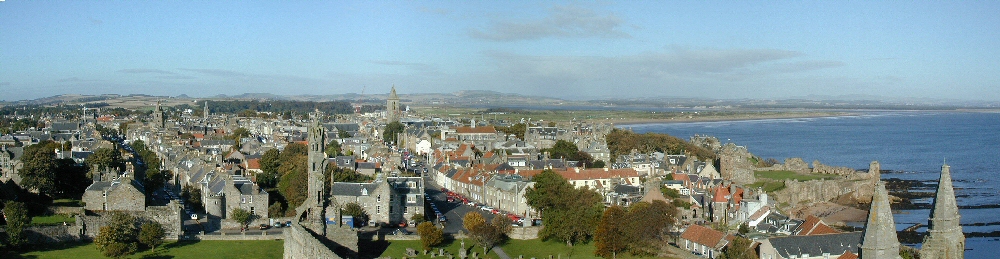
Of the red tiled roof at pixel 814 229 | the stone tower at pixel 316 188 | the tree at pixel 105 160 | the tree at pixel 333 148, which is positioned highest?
the stone tower at pixel 316 188

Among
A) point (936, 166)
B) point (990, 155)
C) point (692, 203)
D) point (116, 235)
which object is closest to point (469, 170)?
point (692, 203)

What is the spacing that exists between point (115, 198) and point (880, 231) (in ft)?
90.4

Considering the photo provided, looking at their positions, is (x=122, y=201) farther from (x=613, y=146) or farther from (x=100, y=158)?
(x=613, y=146)

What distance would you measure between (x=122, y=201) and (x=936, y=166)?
61130 mm

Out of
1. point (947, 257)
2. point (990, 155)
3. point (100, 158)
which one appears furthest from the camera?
point (990, 155)

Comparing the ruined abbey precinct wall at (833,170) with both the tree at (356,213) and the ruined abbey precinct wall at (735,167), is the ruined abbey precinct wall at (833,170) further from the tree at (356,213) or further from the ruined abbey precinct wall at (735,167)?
the tree at (356,213)

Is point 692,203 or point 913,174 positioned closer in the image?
point 692,203

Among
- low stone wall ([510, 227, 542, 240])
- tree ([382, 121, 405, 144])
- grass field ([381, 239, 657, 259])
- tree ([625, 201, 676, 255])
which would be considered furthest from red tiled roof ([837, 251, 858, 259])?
tree ([382, 121, 405, 144])

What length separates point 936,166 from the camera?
6638 cm

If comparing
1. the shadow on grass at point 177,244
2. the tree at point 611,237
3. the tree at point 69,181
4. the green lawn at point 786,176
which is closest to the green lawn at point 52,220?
the shadow on grass at point 177,244

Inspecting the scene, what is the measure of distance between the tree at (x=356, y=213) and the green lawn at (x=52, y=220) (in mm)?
9444

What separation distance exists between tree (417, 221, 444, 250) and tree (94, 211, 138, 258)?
9091mm

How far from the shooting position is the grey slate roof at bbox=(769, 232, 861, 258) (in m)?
25.5

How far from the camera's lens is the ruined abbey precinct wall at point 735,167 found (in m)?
47.3
